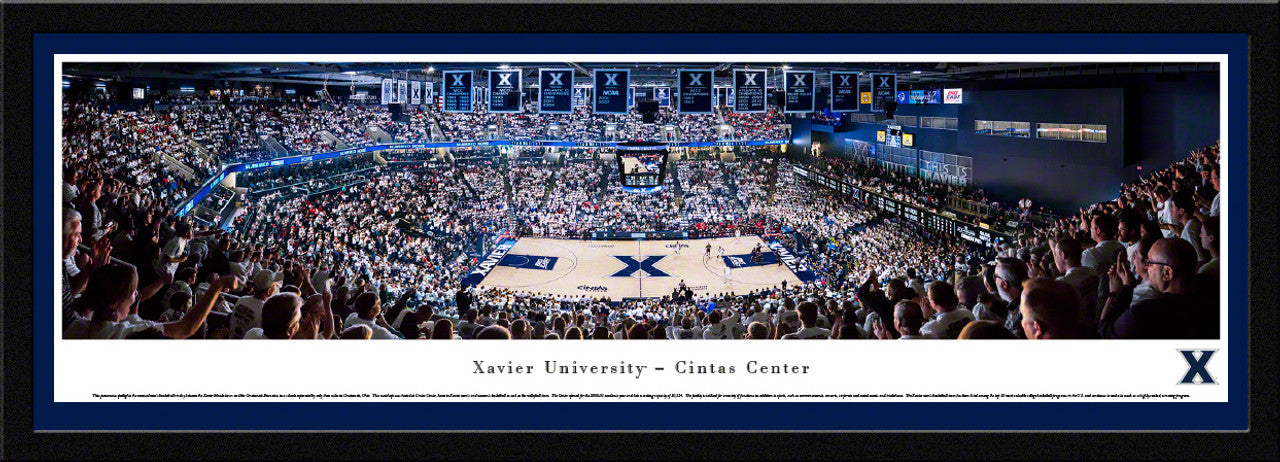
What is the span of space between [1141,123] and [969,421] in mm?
10562

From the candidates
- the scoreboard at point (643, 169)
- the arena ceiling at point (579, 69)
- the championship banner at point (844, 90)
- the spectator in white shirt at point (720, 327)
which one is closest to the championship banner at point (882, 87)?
the arena ceiling at point (579, 69)

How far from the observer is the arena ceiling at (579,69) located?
492 centimetres

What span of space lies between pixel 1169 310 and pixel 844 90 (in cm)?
658

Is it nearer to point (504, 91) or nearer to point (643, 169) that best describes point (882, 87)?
point (504, 91)

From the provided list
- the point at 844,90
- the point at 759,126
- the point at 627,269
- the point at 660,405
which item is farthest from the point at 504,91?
the point at 759,126

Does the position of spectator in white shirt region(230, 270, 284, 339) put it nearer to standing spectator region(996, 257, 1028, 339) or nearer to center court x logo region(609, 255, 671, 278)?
standing spectator region(996, 257, 1028, 339)

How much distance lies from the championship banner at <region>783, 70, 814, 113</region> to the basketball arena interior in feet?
0.18

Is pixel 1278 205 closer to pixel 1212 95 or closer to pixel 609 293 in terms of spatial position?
pixel 1212 95

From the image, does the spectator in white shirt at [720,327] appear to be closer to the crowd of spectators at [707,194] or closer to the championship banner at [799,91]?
the championship banner at [799,91]

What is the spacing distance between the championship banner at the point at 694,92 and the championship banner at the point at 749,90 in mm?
2118

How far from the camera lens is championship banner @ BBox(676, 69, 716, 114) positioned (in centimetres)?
820

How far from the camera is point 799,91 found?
1008cm

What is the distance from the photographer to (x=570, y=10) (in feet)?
12.6

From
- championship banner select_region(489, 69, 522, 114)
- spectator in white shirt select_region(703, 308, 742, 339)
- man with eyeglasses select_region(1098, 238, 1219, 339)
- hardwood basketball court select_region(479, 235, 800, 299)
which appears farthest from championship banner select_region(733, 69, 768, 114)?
hardwood basketball court select_region(479, 235, 800, 299)
